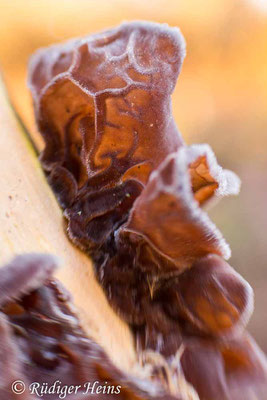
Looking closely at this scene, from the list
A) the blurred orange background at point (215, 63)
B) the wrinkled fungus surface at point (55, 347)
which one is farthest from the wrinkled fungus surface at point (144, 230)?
the blurred orange background at point (215, 63)

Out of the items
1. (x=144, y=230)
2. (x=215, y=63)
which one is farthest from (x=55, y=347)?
(x=215, y=63)

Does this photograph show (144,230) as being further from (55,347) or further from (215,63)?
(215,63)

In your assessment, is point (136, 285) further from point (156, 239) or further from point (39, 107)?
point (39, 107)

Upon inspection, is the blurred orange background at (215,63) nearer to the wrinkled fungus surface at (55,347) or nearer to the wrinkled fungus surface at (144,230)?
the wrinkled fungus surface at (144,230)

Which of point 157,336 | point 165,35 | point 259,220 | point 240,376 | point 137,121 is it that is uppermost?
point 165,35

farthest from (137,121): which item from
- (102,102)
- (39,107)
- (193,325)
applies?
(193,325)

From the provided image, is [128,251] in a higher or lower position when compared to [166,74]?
lower

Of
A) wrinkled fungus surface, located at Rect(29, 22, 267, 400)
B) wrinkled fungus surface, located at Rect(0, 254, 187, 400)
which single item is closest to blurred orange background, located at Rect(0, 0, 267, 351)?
wrinkled fungus surface, located at Rect(29, 22, 267, 400)
